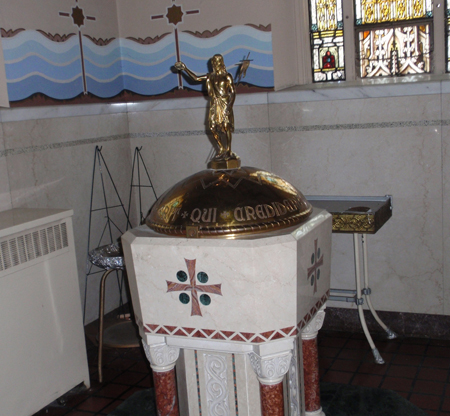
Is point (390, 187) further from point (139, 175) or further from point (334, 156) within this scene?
point (139, 175)

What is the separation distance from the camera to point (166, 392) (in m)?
2.93

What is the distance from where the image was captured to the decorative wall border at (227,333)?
2.58m

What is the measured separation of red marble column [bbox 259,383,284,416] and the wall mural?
214 cm

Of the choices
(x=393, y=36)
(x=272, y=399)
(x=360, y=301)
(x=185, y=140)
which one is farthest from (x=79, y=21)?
(x=272, y=399)

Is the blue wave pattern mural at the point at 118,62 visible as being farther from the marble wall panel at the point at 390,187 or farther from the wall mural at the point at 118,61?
the marble wall panel at the point at 390,187

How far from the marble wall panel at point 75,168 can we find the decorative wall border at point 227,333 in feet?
5.78

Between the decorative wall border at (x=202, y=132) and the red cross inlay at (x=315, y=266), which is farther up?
the decorative wall border at (x=202, y=132)

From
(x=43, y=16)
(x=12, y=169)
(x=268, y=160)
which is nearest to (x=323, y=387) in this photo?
(x=268, y=160)

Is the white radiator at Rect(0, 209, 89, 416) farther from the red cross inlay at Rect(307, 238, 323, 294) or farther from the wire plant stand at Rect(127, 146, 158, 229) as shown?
the red cross inlay at Rect(307, 238, 323, 294)

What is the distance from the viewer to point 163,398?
2945 millimetres

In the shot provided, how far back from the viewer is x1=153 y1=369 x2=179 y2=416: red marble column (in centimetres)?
291

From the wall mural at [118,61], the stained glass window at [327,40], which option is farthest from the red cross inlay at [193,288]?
the stained glass window at [327,40]

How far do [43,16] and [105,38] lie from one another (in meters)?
0.74

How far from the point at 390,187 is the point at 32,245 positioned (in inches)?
99.6
